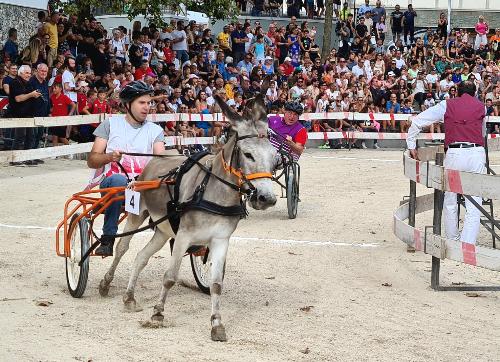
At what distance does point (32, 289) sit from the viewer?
1027cm

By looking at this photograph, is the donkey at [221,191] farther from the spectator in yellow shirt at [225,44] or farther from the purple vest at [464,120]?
the spectator in yellow shirt at [225,44]

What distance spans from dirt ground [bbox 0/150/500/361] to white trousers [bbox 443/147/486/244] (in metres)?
0.40

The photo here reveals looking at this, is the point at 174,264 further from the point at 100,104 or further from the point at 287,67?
the point at 287,67

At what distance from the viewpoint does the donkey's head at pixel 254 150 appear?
820cm

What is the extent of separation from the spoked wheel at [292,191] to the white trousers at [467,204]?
3537mm

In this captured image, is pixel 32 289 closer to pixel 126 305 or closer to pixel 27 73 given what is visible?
pixel 126 305

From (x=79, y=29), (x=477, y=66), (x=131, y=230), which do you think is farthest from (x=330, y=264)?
(x=477, y=66)

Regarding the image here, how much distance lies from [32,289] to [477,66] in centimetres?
2689

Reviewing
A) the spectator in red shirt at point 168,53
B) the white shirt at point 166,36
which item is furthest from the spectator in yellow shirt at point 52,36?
the white shirt at point 166,36

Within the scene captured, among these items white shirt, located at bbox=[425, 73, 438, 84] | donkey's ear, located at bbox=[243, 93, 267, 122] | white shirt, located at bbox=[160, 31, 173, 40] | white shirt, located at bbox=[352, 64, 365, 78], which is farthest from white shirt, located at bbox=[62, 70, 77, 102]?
white shirt, located at bbox=[425, 73, 438, 84]

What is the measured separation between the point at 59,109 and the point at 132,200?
495 inches

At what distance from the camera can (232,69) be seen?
2850 centimetres

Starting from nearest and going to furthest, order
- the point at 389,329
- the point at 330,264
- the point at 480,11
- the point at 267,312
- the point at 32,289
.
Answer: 1. the point at 389,329
2. the point at 267,312
3. the point at 32,289
4. the point at 330,264
5. the point at 480,11

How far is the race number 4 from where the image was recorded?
31.1ft
